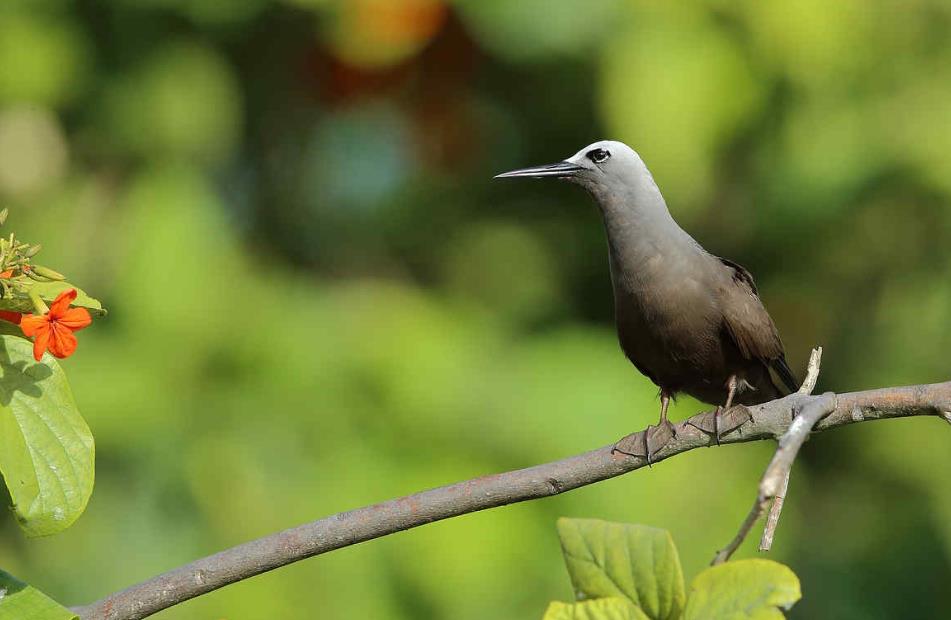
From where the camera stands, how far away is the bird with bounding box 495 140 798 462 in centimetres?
297

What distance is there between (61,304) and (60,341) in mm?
52

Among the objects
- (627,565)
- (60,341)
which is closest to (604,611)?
(627,565)

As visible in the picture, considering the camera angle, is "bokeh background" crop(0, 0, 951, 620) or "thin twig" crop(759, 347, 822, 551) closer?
"thin twig" crop(759, 347, 822, 551)

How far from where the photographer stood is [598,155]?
10.4 feet

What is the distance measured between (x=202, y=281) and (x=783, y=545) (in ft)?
8.83

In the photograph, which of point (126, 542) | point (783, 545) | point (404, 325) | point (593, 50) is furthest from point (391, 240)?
point (783, 545)

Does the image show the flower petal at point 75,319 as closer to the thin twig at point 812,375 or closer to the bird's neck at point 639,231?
the thin twig at point 812,375

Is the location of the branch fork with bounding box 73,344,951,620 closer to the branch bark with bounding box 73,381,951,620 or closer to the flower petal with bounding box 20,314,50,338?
the branch bark with bounding box 73,381,951,620

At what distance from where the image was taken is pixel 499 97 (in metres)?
5.90

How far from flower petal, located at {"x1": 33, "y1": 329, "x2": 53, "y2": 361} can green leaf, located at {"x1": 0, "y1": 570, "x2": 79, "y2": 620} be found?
0.28 meters

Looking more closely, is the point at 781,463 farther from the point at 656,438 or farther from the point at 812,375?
the point at 656,438

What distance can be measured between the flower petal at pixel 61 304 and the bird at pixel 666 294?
1.45 meters

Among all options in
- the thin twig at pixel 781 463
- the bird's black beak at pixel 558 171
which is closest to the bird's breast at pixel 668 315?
the bird's black beak at pixel 558 171

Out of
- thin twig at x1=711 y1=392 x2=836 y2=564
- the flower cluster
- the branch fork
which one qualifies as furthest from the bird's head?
the flower cluster
